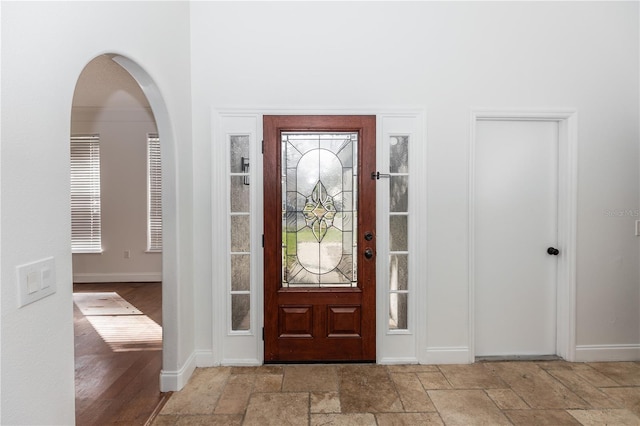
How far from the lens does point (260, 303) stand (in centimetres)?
292

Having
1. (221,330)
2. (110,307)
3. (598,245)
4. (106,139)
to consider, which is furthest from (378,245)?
(106,139)

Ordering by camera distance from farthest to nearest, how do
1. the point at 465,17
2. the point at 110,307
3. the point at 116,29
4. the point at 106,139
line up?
the point at 106,139
the point at 110,307
the point at 465,17
the point at 116,29

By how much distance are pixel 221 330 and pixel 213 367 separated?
0.30 metres

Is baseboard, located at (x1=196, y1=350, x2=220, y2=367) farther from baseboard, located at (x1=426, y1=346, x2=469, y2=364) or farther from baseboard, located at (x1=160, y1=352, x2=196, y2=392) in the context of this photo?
baseboard, located at (x1=426, y1=346, x2=469, y2=364)

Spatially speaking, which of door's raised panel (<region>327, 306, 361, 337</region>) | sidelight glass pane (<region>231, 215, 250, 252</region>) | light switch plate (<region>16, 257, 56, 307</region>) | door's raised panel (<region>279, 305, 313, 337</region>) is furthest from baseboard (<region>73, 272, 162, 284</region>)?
light switch plate (<region>16, 257, 56, 307</region>)

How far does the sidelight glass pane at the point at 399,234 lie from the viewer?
2.94 meters

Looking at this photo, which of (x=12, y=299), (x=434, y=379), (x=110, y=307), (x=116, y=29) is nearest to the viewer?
(x=12, y=299)

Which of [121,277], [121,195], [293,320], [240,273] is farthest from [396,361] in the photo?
[121,195]

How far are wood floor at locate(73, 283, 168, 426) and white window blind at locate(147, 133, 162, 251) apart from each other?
6.22 ft

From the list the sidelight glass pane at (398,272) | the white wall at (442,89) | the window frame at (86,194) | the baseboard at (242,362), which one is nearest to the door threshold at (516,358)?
the white wall at (442,89)

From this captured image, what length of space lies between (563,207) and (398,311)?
65.0 inches

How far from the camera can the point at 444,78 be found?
9.46 ft

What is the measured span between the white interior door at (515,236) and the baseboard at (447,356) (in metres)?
→ 0.18

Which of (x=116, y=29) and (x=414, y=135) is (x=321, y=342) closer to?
(x=414, y=135)
